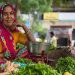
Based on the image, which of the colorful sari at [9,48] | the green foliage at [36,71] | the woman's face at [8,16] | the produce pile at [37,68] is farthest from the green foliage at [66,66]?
the woman's face at [8,16]

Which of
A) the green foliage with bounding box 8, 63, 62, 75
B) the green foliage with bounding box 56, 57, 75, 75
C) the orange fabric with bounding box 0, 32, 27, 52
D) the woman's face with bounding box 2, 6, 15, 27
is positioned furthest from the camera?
the orange fabric with bounding box 0, 32, 27, 52

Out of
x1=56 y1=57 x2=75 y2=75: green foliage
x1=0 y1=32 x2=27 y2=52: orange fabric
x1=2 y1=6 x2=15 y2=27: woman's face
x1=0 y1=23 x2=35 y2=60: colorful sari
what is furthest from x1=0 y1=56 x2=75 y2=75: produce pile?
x1=0 y1=32 x2=27 y2=52: orange fabric

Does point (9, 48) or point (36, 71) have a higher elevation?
point (36, 71)

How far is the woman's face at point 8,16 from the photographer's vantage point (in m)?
4.46

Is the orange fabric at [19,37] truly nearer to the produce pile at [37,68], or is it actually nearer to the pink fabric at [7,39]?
the pink fabric at [7,39]

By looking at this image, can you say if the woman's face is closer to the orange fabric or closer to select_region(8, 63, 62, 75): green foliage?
the orange fabric

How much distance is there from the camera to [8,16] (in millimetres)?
4465

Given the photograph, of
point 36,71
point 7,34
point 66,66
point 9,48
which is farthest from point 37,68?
point 7,34

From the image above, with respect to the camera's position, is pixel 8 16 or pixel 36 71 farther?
pixel 8 16

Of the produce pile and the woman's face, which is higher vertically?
the woman's face

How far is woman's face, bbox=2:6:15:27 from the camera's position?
4465mm

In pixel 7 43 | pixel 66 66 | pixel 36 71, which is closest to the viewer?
pixel 36 71

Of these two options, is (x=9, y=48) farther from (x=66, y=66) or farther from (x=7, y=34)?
A: (x=66, y=66)

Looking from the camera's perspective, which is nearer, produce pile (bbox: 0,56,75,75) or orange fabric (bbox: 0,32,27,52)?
produce pile (bbox: 0,56,75,75)
